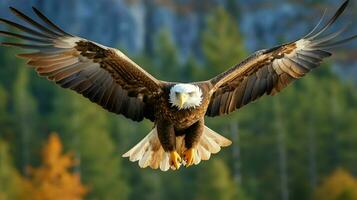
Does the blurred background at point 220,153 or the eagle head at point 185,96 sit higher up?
the blurred background at point 220,153

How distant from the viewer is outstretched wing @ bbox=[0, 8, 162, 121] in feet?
31.8

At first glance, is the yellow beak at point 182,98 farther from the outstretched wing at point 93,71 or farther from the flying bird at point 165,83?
the outstretched wing at point 93,71

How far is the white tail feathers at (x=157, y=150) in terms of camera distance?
34.3ft

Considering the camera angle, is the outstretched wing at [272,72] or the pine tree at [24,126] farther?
the pine tree at [24,126]

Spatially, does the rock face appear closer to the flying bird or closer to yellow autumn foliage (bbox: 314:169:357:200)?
yellow autumn foliage (bbox: 314:169:357:200)

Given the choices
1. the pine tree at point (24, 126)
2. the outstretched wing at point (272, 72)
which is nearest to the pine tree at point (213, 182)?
the pine tree at point (24, 126)

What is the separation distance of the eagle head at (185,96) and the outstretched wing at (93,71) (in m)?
0.34

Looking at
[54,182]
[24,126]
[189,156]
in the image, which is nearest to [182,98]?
[189,156]

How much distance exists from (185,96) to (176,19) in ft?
220

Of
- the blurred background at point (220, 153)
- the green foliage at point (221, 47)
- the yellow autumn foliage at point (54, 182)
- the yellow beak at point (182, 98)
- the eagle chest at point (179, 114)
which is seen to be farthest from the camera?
the green foliage at point (221, 47)

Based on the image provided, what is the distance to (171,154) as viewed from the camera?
10.2 metres

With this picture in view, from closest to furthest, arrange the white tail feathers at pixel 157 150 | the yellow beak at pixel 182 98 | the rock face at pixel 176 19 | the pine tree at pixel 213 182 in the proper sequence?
the yellow beak at pixel 182 98, the white tail feathers at pixel 157 150, the pine tree at pixel 213 182, the rock face at pixel 176 19

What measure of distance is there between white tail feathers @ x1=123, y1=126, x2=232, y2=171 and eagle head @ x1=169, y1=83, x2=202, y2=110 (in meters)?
0.90

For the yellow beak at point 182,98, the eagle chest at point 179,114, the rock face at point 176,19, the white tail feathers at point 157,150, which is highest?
the rock face at point 176,19
